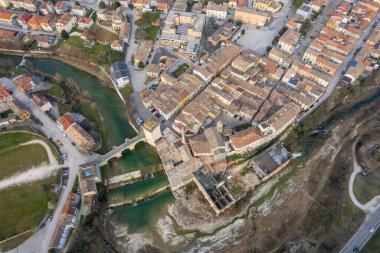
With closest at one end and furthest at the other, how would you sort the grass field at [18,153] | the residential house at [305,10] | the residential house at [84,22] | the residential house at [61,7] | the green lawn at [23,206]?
the green lawn at [23,206] → the grass field at [18,153] → the residential house at [84,22] → the residential house at [305,10] → the residential house at [61,7]

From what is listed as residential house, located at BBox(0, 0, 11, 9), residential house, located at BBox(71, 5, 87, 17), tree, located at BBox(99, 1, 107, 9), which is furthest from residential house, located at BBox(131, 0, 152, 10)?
residential house, located at BBox(0, 0, 11, 9)

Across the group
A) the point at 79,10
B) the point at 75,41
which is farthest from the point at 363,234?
the point at 79,10

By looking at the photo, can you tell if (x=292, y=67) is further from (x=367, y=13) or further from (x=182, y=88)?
(x=367, y=13)

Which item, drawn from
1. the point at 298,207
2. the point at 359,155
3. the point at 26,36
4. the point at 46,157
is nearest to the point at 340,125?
the point at 359,155

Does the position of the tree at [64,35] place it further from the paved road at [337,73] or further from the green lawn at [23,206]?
the paved road at [337,73]

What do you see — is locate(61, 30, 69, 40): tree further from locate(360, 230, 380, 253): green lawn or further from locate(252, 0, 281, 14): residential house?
locate(360, 230, 380, 253): green lawn

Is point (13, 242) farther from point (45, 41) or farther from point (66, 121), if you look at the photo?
point (45, 41)

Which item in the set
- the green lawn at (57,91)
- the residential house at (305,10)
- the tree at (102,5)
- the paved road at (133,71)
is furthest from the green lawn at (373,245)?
the tree at (102,5)
